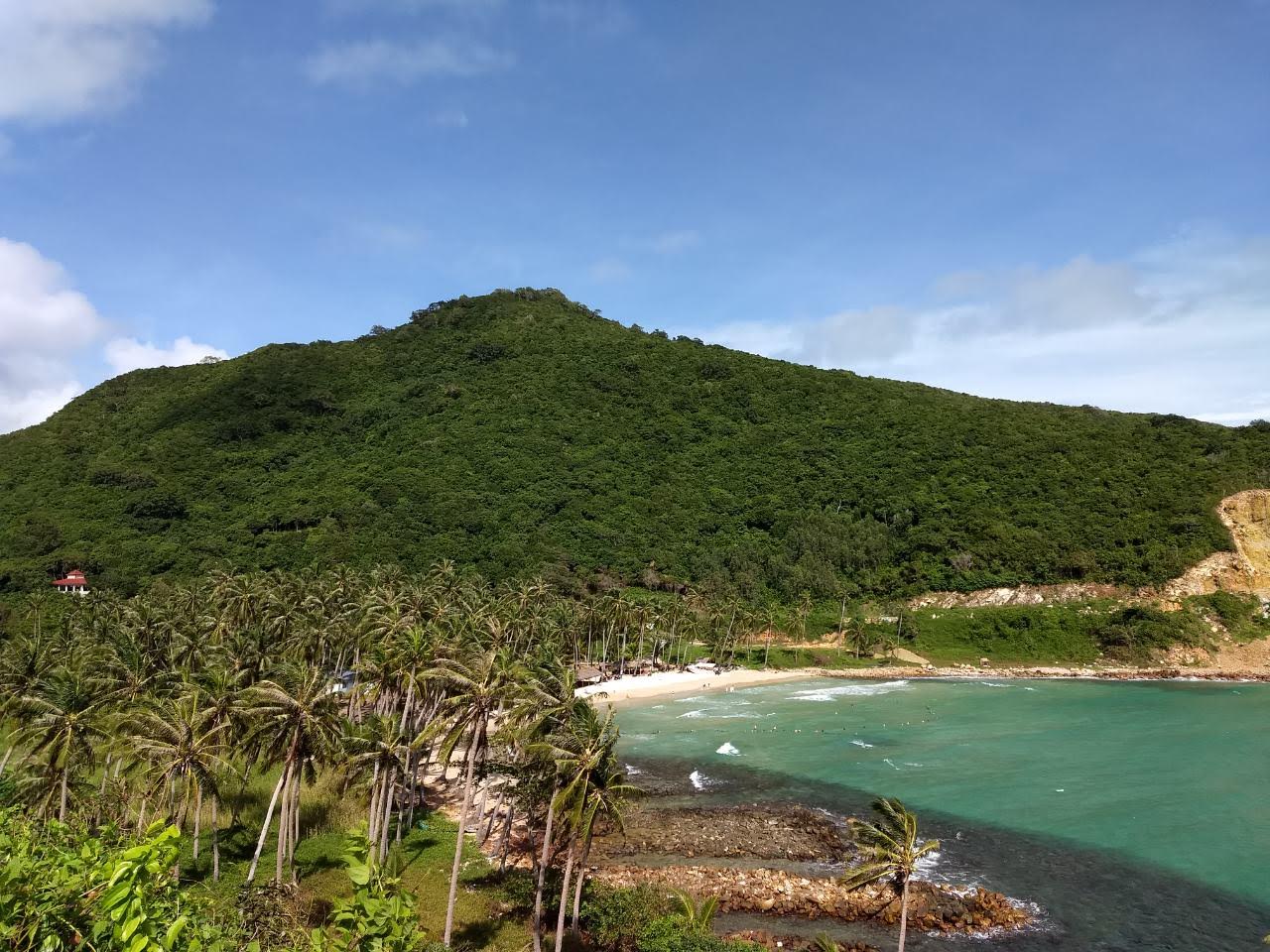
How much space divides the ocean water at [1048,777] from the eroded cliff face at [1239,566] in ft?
70.3

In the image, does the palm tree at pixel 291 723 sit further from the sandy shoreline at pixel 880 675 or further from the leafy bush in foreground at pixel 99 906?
the sandy shoreline at pixel 880 675

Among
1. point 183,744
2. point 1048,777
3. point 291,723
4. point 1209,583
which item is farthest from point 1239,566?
point 183,744

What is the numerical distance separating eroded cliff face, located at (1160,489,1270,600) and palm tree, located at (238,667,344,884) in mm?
135296

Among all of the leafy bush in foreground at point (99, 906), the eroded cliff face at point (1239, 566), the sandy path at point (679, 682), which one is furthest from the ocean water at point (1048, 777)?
the leafy bush in foreground at point (99, 906)

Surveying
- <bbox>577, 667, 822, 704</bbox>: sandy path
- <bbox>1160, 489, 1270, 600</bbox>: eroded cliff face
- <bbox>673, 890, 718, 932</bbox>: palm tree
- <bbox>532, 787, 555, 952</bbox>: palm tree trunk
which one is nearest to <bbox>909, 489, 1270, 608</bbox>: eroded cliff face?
<bbox>1160, 489, 1270, 600</bbox>: eroded cliff face

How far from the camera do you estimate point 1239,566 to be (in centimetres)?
12269

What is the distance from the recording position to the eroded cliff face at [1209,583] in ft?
401

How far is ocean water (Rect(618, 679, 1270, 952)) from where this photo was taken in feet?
132

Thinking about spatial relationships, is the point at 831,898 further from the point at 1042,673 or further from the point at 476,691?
the point at 1042,673

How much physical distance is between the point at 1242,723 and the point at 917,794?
161 ft

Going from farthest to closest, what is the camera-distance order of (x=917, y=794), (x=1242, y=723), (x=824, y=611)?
(x=824, y=611) < (x=1242, y=723) < (x=917, y=794)

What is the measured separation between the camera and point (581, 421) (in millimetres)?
185500

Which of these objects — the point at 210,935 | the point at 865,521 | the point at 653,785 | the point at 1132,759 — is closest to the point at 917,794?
the point at 653,785

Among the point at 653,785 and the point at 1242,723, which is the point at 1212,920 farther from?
the point at 1242,723
